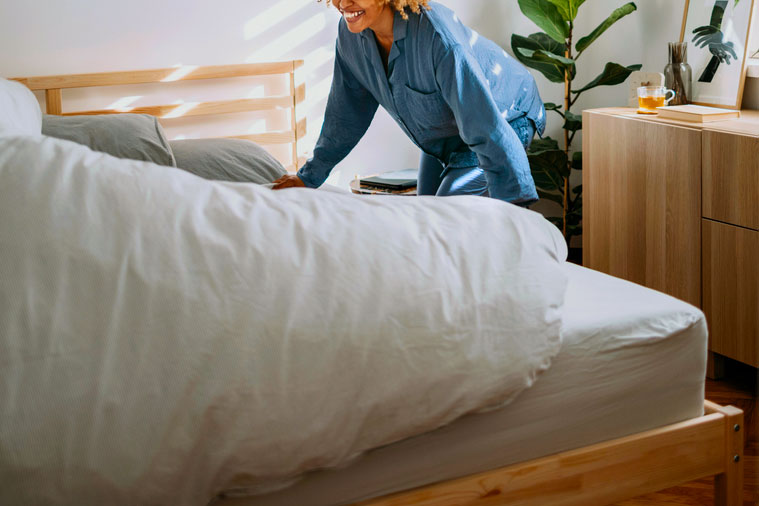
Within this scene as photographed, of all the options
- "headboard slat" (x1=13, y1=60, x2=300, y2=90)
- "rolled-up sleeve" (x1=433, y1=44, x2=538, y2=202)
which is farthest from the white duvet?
"headboard slat" (x1=13, y1=60, x2=300, y2=90)

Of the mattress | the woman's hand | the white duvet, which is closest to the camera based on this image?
the white duvet

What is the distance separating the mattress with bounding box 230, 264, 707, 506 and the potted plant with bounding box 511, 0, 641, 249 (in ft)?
6.33

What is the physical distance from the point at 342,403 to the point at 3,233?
45 centimetres

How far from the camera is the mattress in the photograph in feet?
3.58

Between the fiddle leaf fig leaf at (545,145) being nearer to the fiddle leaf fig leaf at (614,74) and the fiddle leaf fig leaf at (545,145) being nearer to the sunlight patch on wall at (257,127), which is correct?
the fiddle leaf fig leaf at (614,74)

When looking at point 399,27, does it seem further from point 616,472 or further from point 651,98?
point 616,472

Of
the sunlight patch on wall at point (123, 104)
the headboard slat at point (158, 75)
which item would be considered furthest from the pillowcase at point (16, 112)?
the sunlight patch on wall at point (123, 104)

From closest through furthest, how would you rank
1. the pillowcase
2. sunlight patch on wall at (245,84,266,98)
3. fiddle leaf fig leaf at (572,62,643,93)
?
the pillowcase
fiddle leaf fig leaf at (572,62,643,93)
sunlight patch on wall at (245,84,266,98)

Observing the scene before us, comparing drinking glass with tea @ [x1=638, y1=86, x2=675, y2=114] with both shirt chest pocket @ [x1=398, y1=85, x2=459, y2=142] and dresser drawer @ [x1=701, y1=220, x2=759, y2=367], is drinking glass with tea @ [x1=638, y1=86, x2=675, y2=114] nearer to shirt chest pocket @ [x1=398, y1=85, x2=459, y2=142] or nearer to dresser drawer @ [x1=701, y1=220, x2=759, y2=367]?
dresser drawer @ [x1=701, y1=220, x2=759, y2=367]

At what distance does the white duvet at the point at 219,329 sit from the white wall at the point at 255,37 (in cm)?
195

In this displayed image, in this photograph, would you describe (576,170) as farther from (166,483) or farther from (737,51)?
(166,483)

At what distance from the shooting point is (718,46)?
8.54 feet

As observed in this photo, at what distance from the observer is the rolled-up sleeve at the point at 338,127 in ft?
7.39

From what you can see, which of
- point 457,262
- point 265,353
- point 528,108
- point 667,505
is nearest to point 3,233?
point 265,353
